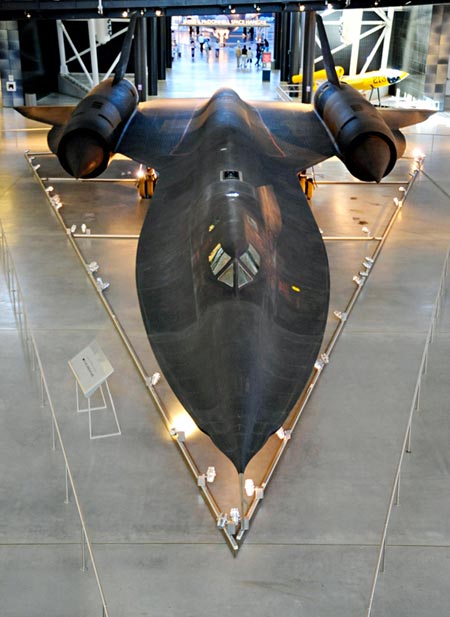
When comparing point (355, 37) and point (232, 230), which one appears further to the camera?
point (355, 37)

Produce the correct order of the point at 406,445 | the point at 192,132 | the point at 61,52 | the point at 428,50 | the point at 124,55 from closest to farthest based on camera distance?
the point at 406,445 < the point at 192,132 < the point at 124,55 < the point at 428,50 < the point at 61,52

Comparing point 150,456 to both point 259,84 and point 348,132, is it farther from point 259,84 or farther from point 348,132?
point 259,84

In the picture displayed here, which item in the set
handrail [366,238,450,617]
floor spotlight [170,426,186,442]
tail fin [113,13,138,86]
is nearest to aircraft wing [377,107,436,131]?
handrail [366,238,450,617]

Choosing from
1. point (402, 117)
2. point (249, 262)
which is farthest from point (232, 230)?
point (402, 117)

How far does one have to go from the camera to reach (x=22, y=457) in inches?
252

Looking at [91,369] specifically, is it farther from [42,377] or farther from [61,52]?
[61,52]

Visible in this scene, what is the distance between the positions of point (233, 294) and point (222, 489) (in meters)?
1.63

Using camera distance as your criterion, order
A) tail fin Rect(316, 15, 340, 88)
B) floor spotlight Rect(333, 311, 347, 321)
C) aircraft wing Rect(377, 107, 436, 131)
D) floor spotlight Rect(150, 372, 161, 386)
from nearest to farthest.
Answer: floor spotlight Rect(150, 372, 161, 386), floor spotlight Rect(333, 311, 347, 321), tail fin Rect(316, 15, 340, 88), aircraft wing Rect(377, 107, 436, 131)

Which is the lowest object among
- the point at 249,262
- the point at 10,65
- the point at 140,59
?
the point at 249,262

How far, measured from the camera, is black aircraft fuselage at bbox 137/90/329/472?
5354 mm

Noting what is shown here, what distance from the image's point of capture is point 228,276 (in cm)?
632

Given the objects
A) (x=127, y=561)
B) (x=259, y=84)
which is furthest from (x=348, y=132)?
(x=259, y=84)

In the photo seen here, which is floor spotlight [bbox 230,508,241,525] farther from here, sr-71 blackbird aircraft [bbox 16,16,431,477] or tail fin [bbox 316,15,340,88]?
tail fin [bbox 316,15,340,88]

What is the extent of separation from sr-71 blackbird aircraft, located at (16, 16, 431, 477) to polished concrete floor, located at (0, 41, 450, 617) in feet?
2.97
